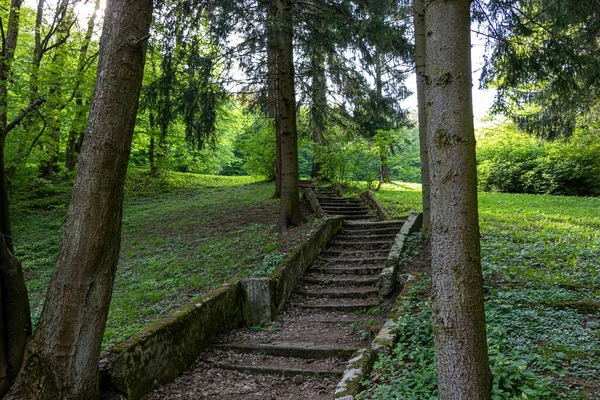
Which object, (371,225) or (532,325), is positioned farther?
(371,225)

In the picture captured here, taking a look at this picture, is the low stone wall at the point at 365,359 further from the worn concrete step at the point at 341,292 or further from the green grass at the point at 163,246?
the green grass at the point at 163,246

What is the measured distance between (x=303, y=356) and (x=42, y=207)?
54.6 feet

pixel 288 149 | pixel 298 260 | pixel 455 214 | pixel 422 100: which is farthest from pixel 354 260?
pixel 455 214

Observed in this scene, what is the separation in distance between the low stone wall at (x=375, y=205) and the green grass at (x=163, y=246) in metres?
3.26

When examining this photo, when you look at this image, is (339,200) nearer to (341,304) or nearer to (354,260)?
(354,260)

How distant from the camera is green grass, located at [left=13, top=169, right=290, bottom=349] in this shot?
7348 millimetres

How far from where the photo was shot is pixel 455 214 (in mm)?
2412

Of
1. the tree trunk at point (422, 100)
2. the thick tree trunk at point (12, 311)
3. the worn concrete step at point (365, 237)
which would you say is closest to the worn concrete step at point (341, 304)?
the tree trunk at point (422, 100)

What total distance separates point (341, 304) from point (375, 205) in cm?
685

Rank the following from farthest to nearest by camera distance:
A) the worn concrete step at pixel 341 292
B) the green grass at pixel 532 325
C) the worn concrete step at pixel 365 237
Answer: the worn concrete step at pixel 365 237
the worn concrete step at pixel 341 292
the green grass at pixel 532 325

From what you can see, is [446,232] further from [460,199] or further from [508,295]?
[508,295]

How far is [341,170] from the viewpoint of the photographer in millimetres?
17859

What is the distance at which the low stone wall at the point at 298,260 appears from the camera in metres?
7.05

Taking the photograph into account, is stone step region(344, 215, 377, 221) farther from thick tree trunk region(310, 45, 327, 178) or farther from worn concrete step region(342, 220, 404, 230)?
thick tree trunk region(310, 45, 327, 178)
